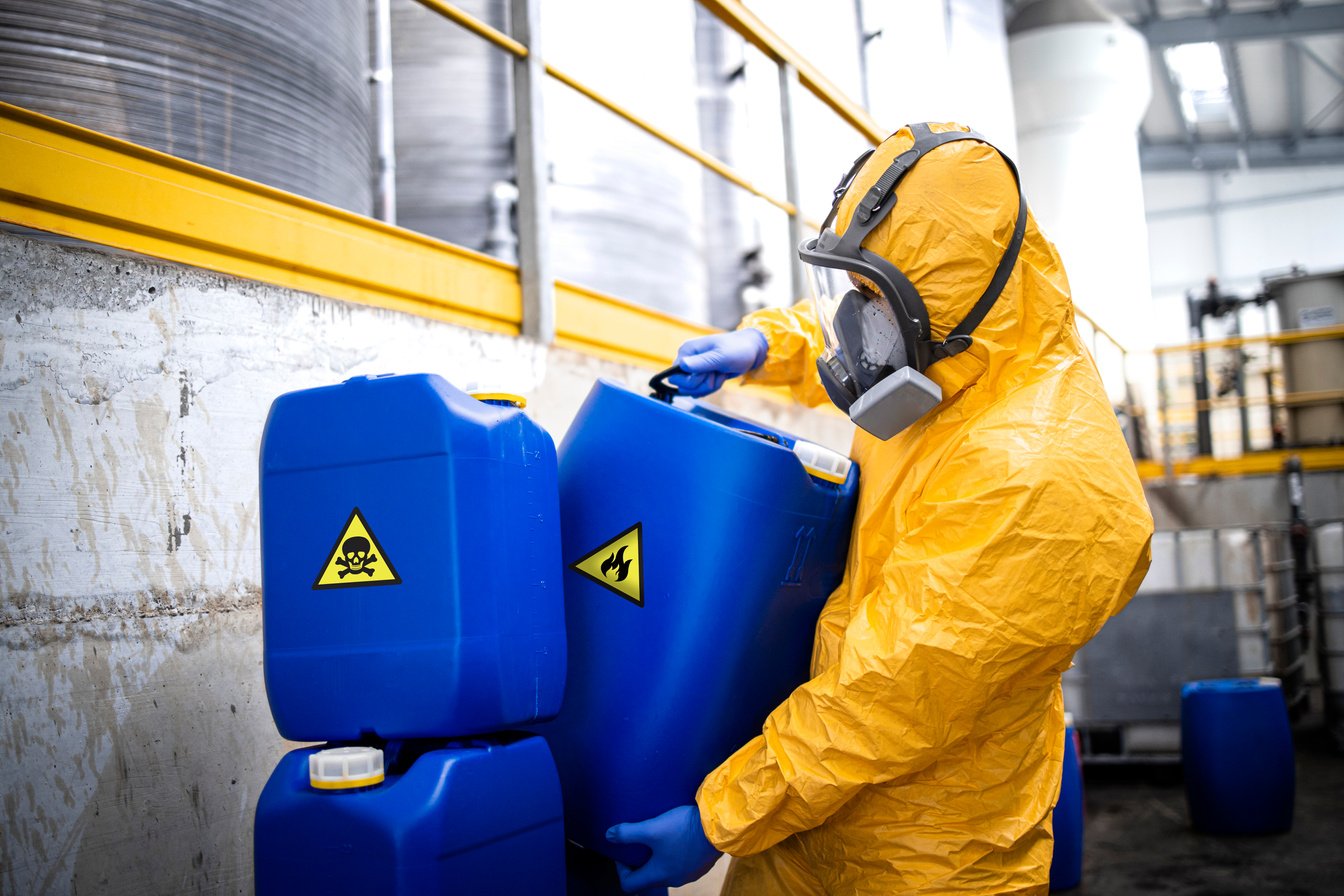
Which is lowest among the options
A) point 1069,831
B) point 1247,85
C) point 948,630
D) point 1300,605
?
point 1069,831

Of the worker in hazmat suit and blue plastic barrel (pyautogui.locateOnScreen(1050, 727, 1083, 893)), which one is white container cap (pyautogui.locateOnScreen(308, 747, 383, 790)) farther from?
blue plastic barrel (pyautogui.locateOnScreen(1050, 727, 1083, 893))

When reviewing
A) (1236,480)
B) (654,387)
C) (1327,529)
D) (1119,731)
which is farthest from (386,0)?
(1236,480)

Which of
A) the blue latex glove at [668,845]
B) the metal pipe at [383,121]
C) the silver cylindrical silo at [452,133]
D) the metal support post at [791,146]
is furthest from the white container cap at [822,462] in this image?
the metal support post at [791,146]

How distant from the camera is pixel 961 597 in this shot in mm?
1273

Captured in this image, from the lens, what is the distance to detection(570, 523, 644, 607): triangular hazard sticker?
136cm

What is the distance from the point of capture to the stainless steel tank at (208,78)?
1671 mm

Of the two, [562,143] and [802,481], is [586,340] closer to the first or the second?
[562,143]

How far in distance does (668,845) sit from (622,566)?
14.0 inches

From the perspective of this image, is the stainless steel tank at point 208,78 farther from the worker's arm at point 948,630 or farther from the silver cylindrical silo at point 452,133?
the worker's arm at point 948,630

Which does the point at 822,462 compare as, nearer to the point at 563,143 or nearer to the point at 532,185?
the point at 532,185

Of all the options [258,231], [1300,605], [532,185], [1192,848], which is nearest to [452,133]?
[532,185]

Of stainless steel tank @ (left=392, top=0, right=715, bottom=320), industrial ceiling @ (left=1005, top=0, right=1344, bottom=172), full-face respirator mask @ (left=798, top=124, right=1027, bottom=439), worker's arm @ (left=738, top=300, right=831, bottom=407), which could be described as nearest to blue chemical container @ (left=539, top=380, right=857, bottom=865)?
full-face respirator mask @ (left=798, top=124, right=1027, bottom=439)

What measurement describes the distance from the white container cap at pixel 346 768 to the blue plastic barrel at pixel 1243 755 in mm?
4054

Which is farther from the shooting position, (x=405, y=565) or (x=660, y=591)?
(x=660, y=591)
